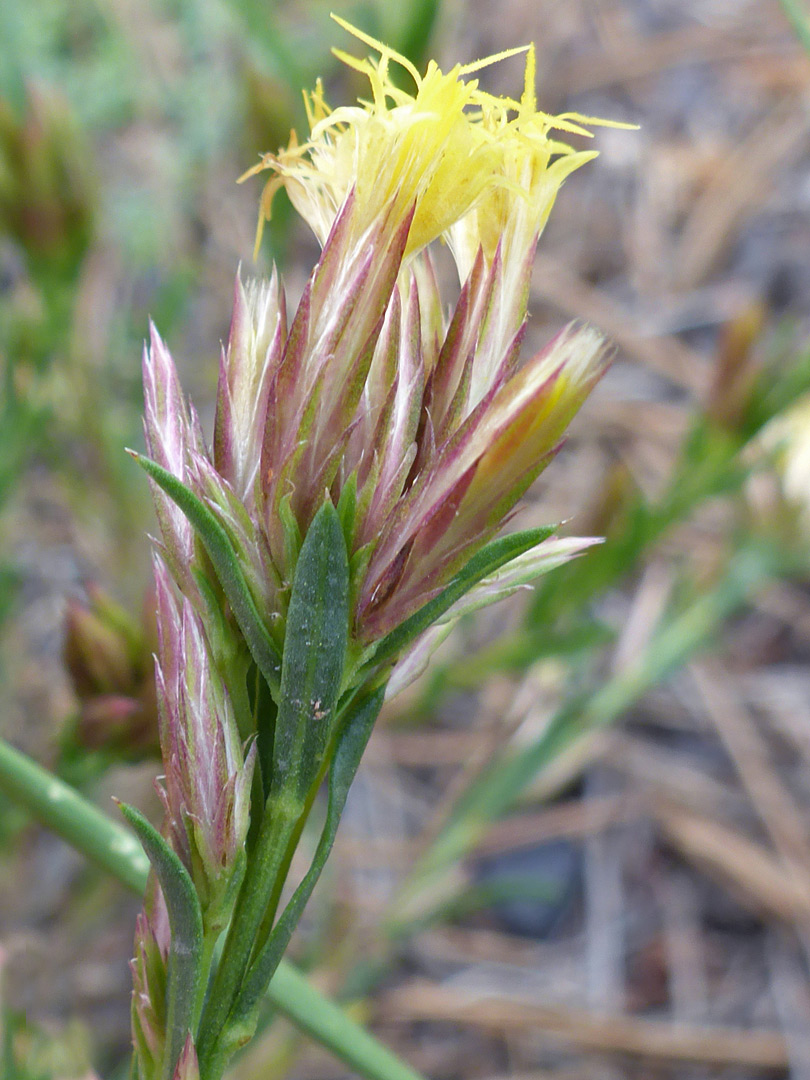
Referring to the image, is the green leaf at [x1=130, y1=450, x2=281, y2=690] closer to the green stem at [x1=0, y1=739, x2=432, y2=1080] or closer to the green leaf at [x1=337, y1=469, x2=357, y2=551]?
the green leaf at [x1=337, y1=469, x2=357, y2=551]

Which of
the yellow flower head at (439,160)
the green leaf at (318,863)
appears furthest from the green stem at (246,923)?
the yellow flower head at (439,160)

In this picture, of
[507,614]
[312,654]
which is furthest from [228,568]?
[507,614]

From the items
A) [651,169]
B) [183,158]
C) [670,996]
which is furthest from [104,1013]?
[651,169]

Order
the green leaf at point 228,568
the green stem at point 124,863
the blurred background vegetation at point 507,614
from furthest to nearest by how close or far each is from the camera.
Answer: the blurred background vegetation at point 507,614 → the green stem at point 124,863 → the green leaf at point 228,568

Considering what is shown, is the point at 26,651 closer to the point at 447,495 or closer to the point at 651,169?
the point at 447,495

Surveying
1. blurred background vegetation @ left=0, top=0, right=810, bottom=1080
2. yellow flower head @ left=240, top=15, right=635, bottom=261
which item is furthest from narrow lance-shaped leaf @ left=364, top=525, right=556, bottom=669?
blurred background vegetation @ left=0, top=0, right=810, bottom=1080

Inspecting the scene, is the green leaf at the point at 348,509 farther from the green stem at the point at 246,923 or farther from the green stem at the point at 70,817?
the green stem at the point at 70,817
